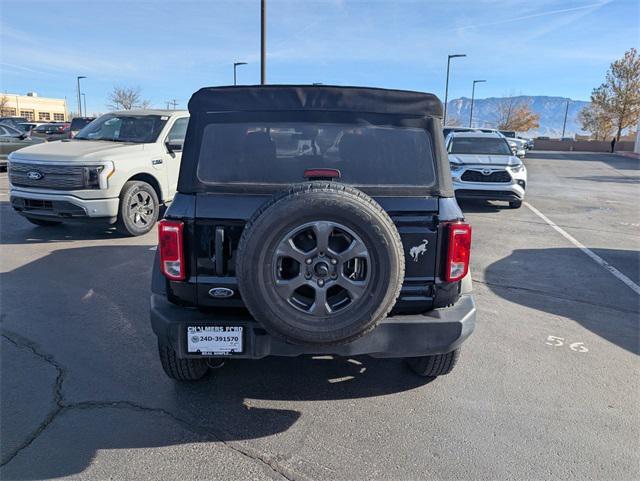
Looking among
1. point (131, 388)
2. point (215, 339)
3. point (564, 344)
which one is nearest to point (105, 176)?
point (131, 388)

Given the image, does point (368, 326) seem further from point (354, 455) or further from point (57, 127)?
point (57, 127)

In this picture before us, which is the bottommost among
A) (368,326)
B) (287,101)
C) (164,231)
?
(368,326)

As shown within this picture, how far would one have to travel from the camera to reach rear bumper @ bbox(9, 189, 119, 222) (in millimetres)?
7020

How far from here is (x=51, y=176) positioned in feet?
23.2

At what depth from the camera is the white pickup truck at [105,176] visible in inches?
277

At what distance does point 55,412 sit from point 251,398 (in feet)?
3.92

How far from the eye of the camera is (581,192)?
15.2 metres

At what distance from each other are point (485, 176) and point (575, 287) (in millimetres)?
5253

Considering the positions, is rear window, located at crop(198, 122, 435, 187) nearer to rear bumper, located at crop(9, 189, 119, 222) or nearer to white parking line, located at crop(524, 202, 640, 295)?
white parking line, located at crop(524, 202, 640, 295)

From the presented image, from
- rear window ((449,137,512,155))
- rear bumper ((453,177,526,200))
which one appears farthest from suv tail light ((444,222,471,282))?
rear window ((449,137,512,155))

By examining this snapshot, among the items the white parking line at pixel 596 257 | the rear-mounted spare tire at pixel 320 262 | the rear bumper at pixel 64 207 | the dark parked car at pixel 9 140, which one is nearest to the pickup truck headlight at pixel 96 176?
the rear bumper at pixel 64 207

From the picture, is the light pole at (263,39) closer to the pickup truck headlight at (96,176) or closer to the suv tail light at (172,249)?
the pickup truck headlight at (96,176)

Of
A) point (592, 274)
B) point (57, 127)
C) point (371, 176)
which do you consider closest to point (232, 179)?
point (371, 176)

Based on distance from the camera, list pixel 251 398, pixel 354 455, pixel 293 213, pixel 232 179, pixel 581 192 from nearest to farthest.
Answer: pixel 293 213
pixel 354 455
pixel 232 179
pixel 251 398
pixel 581 192
